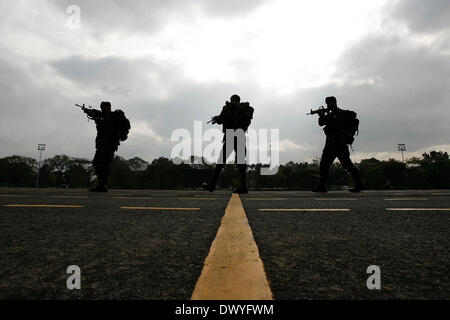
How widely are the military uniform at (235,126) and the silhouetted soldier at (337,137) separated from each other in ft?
6.70

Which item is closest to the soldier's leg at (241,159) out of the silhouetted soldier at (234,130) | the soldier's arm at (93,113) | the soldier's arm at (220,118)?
the silhouetted soldier at (234,130)

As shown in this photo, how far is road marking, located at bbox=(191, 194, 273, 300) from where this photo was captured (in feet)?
2.52

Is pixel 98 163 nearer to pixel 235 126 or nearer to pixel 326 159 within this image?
pixel 235 126

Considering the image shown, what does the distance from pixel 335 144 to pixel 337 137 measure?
0.19 meters

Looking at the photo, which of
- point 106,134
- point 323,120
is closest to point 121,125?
point 106,134

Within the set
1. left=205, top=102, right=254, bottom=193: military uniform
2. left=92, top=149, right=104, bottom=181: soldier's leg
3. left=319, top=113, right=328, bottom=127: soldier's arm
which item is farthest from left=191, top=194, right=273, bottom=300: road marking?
left=319, top=113, right=328, bottom=127: soldier's arm


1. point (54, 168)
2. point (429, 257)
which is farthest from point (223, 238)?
point (54, 168)

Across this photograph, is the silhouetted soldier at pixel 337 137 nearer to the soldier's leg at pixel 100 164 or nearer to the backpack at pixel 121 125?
the backpack at pixel 121 125

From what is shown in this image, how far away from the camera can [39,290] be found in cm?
83

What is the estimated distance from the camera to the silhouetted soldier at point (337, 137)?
7.33m
